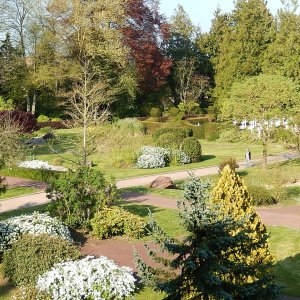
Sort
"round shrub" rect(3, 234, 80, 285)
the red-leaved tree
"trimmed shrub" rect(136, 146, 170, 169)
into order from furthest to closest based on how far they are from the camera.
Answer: the red-leaved tree → "trimmed shrub" rect(136, 146, 170, 169) → "round shrub" rect(3, 234, 80, 285)

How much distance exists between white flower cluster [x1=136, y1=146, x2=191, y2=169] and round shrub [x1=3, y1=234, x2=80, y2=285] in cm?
1702

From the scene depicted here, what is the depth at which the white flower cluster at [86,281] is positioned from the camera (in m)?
8.85

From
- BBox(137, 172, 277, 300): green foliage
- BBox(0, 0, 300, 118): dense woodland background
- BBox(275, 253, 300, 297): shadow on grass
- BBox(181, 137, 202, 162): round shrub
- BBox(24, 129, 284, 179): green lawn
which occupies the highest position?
BBox(0, 0, 300, 118): dense woodland background

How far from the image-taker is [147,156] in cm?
2764

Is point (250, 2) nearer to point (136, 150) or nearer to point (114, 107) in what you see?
point (114, 107)

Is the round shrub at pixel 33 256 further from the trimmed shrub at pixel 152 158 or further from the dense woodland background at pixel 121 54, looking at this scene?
the dense woodland background at pixel 121 54

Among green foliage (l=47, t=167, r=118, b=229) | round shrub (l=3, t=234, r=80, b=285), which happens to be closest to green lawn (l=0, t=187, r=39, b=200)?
green foliage (l=47, t=167, r=118, b=229)

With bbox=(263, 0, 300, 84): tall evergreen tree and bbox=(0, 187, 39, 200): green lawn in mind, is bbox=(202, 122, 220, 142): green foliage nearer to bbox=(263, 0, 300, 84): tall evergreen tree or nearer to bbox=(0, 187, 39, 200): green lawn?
bbox=(263, 0, 300, 84): tall evergreen tree

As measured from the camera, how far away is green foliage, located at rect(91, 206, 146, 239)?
1309cm

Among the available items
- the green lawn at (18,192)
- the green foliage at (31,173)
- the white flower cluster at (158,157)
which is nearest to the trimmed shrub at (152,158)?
the white flower cluster at (158,157)

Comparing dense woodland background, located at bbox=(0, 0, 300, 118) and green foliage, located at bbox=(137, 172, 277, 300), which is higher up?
dense woodland background, located at bbox=(0, 0, 300, 118)

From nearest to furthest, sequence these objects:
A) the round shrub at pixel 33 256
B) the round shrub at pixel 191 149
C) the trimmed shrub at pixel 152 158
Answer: the round shrub at pixel 33 256
the trimmed shrub at pixel 152 158
the round shrub at pixel 191 149

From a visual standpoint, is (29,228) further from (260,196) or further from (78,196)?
(260,196)

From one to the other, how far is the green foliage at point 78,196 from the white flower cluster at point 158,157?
13.8 m
